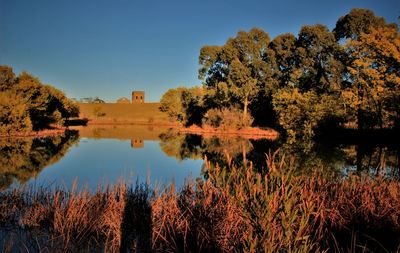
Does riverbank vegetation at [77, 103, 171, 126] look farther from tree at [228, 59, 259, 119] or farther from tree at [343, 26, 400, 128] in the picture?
tree at [343, 26, 400, 128]

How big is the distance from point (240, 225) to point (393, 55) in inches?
1169

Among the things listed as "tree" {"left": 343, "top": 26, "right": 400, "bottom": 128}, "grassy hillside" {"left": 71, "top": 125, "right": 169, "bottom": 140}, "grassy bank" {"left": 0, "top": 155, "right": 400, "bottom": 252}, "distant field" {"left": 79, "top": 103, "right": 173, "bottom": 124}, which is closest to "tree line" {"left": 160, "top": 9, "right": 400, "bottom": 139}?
"tree" {"left": 343, "top": 26, "right": 400, "bottom": 128}

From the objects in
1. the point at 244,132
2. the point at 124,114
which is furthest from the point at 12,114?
the point at 124,114

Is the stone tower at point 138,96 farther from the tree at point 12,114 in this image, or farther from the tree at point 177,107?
the tree at point 12,114

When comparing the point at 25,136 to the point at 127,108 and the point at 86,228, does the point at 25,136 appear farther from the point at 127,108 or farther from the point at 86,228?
the point at 127,108

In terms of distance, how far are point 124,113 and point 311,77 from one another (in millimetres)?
66931

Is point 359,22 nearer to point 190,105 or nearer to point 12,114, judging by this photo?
point 190,105

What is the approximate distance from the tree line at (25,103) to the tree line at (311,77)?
68.6 ft

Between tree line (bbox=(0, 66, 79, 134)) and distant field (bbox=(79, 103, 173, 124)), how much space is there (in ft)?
70.8

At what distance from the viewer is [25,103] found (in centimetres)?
3659

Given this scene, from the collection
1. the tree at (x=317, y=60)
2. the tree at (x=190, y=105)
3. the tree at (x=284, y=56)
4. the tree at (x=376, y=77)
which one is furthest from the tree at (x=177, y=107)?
the tree at (x=376, y=77)

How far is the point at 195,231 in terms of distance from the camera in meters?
6.47

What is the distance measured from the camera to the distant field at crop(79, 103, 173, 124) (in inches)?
3108

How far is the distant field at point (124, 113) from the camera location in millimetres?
78938
